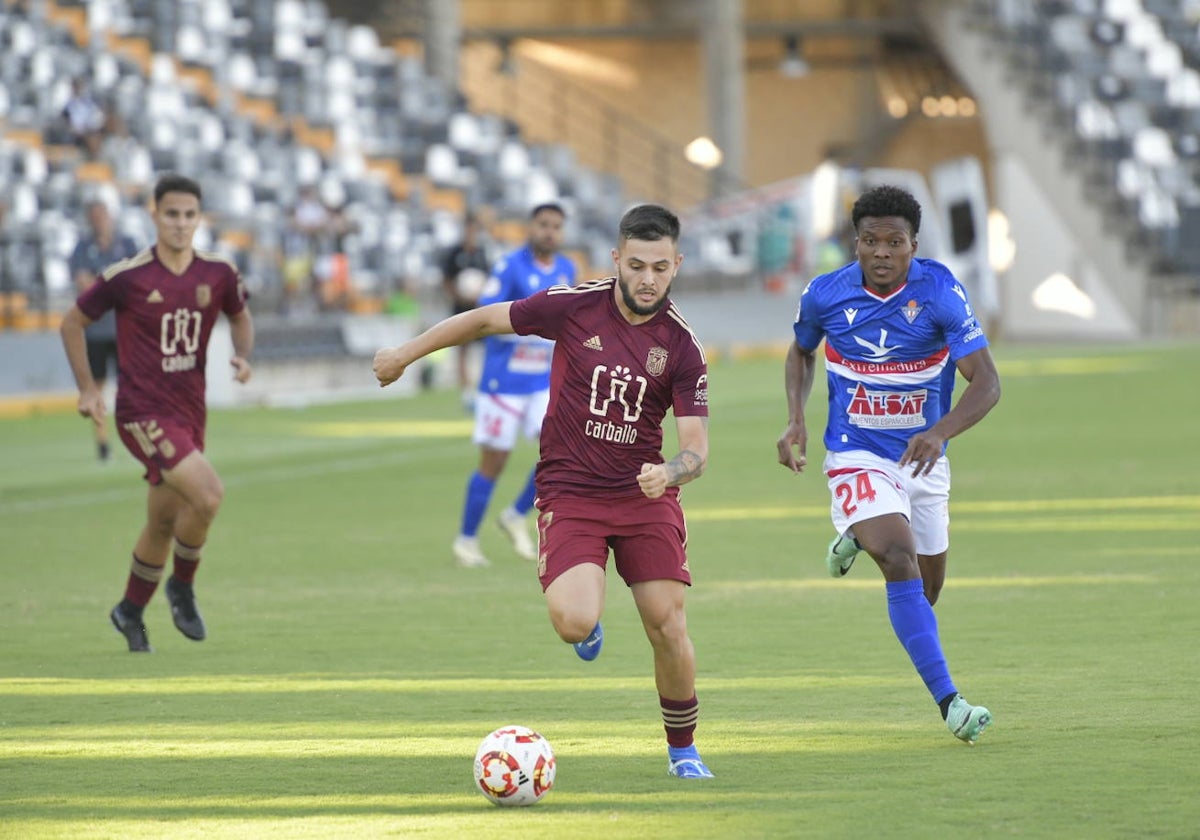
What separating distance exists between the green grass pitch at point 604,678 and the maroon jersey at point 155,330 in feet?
3.97

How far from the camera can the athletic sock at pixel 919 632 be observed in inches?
291

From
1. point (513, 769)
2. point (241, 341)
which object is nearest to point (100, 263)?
point (241, 341)

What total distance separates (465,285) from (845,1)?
94.5ft

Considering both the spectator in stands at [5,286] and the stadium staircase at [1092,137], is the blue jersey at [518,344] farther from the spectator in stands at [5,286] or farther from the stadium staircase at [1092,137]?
Answer: the stadium staircase at [1092,137]

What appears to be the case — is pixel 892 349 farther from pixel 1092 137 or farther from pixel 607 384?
pixel 1092 137

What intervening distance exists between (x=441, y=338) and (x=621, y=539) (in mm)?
902

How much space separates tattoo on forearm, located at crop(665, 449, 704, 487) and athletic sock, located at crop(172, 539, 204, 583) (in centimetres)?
409

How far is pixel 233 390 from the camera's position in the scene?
1104 inches

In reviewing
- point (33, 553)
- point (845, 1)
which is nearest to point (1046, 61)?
point (845, 1)

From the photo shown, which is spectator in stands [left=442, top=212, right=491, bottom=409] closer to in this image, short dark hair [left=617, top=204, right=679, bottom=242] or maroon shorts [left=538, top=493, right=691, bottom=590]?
maroon shorts [left=538, top=493, right=691, bottom=590]

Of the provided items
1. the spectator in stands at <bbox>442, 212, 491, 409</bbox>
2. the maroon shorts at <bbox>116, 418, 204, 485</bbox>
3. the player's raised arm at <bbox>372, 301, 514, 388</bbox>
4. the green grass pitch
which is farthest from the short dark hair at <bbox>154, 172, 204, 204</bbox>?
the spectator in stands at <bbox>442, 212, 491, 409</bbox>

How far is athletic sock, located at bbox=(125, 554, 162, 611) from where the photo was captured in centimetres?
1023

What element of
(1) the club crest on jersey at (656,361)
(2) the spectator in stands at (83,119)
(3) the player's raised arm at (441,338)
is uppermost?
(2) the spectator in stands at (83,119)

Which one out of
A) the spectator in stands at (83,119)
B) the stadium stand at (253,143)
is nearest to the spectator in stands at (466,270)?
the stadium stand at (253,143)
